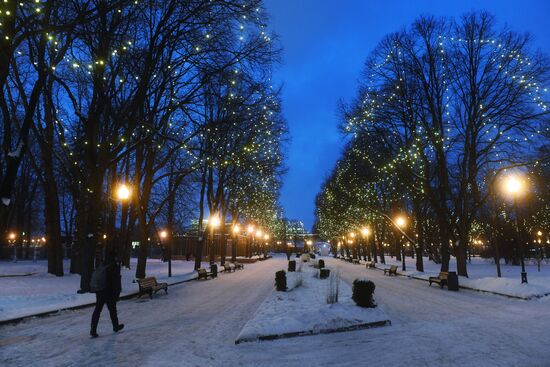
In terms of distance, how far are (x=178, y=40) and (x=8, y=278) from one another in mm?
17360

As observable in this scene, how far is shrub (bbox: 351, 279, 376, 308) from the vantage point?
1195 centimetres

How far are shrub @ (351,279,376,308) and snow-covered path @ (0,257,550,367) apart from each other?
32.8 inches

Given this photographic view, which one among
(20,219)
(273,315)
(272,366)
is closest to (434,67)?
(273,315)

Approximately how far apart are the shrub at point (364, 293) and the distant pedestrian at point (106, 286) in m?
6.20

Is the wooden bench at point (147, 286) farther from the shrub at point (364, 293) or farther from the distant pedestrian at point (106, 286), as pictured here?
the shrub at point (364, 293)

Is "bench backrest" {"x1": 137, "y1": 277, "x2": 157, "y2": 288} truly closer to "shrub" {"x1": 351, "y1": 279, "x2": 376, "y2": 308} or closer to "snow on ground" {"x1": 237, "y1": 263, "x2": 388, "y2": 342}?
"snow on ground" {"x1": 237, "y1": 263, "x2": 388, "y2": 342}

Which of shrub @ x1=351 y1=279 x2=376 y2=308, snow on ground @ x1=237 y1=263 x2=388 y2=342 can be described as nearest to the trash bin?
shrub @ x1=351 y1=279 x2=376 y2=308

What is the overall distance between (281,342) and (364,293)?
3.88 metres

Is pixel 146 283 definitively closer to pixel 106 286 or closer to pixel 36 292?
pixel 36 292

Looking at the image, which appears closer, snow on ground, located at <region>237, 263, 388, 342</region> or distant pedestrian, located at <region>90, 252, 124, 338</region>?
snow on ground, located at <region>237, 263, 388, 342</region>

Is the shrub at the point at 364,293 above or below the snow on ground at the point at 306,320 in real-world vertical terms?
above

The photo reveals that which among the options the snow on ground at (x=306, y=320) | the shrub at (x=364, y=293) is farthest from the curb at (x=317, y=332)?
the shrub at (x=364, y=293)

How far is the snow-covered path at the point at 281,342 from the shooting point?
7.30 m

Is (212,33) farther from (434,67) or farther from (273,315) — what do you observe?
(434,67)
